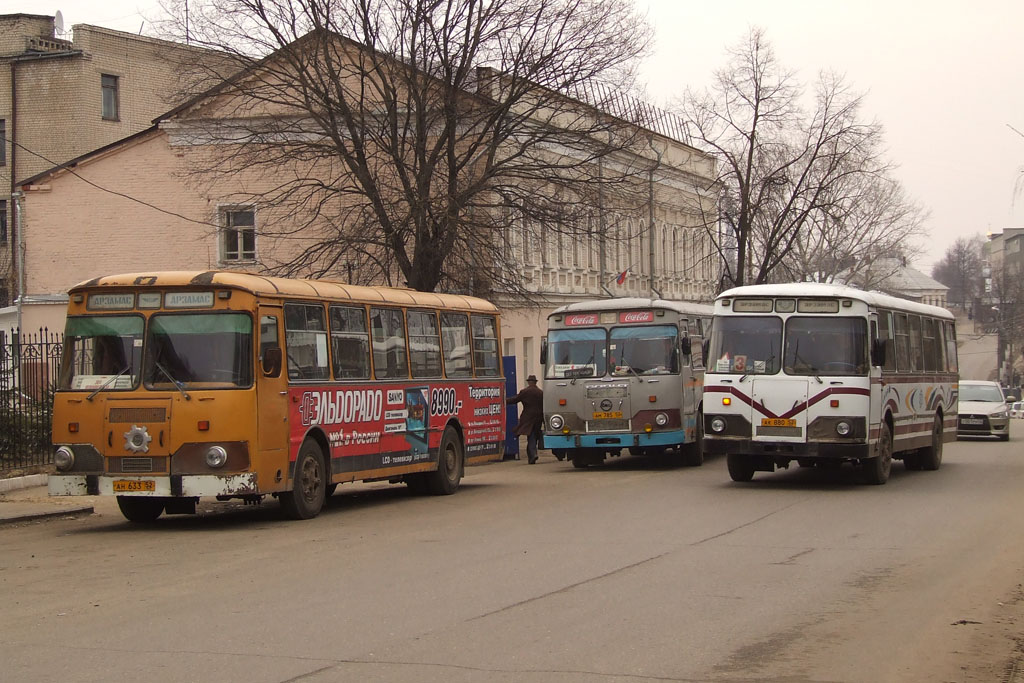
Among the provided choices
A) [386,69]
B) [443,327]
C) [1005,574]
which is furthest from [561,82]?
[1005,574]

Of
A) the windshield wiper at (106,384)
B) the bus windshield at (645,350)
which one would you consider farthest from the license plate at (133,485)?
the bus windshield at (645,350)

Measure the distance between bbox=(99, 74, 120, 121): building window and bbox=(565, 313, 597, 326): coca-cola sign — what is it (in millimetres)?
33868

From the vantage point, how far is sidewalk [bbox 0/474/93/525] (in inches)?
666

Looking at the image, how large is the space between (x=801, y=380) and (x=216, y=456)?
8.89 m

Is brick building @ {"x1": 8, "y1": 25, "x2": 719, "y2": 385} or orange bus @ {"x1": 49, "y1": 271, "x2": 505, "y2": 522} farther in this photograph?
brick building @ {"x1": 8, "y1": 25, "x2": 719, "y2": 385}

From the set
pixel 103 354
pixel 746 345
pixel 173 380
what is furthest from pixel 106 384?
pixel 746 345

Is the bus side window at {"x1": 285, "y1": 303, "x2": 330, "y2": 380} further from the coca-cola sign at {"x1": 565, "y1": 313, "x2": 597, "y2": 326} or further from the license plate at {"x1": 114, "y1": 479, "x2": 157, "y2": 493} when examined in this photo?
the coca-cola sign at {"x1": 565, "y1": 313, "x2": 597, "y2": 326}

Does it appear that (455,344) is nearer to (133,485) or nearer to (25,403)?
(133,485)

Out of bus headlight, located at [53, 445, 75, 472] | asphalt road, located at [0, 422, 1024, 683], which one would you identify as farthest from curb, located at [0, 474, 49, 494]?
bus headlight, located at [53, 445, 75, 472]

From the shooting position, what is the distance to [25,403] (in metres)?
22.3

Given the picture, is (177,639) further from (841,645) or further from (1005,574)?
(1005,574)

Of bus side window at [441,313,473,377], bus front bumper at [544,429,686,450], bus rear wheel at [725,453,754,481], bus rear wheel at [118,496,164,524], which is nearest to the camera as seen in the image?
bus rear wheel at [118,496,164,524]

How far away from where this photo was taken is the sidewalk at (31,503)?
666 inches

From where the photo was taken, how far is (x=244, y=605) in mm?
9969
